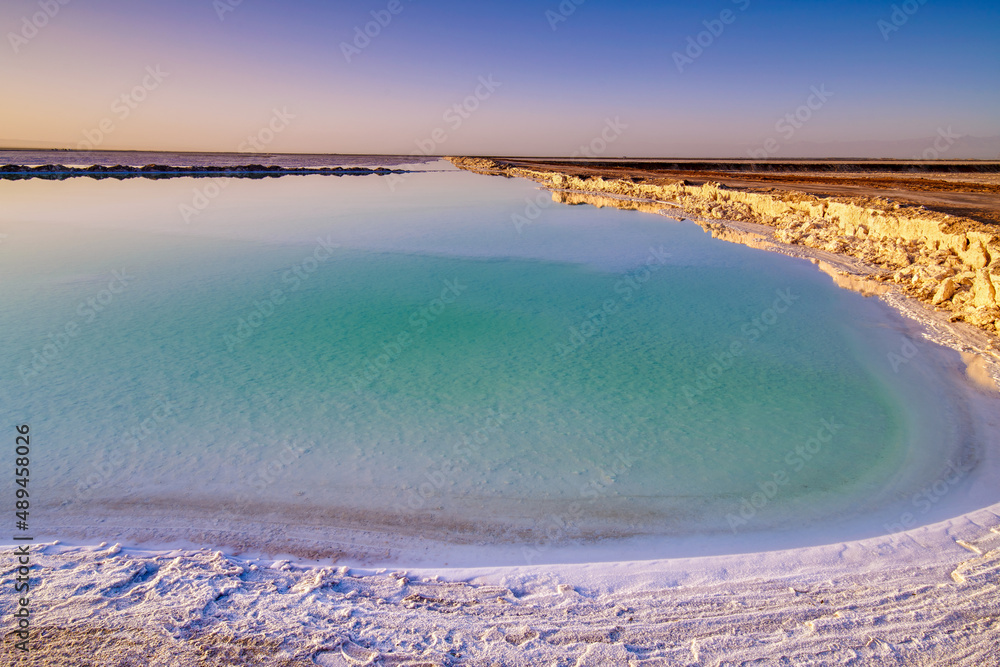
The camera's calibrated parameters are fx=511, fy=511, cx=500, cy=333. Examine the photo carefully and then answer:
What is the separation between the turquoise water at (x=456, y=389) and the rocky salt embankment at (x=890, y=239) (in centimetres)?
123

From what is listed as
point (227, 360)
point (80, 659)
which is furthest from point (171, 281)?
point (80, 659)

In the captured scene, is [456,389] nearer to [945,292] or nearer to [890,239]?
[945,292]

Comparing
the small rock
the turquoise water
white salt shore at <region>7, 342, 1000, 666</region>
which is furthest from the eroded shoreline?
white salt shore at <region>7, 342, 1000, 666</region>

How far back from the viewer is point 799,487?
450 cm

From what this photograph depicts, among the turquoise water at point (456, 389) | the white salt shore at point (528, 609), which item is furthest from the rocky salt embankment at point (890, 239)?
the white salt shore at point (528, 609)

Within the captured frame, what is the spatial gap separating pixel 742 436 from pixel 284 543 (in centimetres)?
438

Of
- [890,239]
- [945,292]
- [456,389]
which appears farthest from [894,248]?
[456,389]

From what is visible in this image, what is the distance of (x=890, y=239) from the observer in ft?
41.9

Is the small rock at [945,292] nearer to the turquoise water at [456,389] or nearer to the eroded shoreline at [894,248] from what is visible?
the eroded shoreline at [894,248]

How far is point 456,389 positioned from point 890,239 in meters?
12.6

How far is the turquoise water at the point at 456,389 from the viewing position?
14.3 ft

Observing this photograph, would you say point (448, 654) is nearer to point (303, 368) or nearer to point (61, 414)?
point (303, 368)

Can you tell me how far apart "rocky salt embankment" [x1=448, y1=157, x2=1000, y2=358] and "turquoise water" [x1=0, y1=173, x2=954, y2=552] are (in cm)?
123

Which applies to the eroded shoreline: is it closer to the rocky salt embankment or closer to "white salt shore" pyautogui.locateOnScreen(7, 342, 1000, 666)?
the rocky salt embankment
